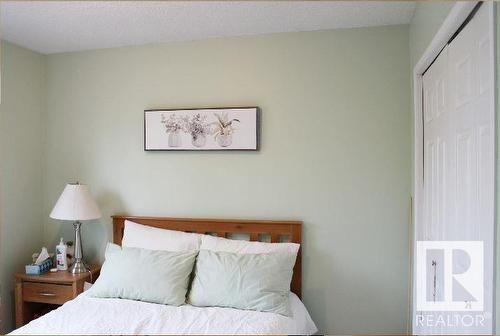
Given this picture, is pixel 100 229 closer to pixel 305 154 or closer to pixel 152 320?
pixel 152 320

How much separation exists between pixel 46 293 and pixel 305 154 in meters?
2.17

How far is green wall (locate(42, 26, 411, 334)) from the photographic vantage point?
7.91 feet

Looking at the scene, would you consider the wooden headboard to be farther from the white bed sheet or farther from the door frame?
the door frame

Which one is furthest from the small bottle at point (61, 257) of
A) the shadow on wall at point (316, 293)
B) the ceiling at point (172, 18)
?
the shadow on wall at point (316, 293)

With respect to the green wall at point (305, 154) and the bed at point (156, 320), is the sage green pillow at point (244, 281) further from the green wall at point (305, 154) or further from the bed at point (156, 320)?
the green wall at point (305, 154)

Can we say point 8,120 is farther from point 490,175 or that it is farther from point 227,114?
point 490,175

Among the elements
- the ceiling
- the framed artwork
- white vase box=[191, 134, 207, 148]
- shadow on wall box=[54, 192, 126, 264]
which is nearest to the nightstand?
shadow on wall box=[54, 192, 126, 264]

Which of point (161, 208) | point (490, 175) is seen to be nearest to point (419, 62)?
point (490, 175)

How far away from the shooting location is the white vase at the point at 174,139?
2.69 meters

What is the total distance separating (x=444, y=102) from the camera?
1.72 metres

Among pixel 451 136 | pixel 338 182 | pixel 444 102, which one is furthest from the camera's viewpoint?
pixel 338 182

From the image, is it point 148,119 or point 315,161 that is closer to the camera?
point 315,161

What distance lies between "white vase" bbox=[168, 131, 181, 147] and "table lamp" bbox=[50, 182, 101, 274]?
761mm

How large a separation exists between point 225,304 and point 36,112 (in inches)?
89.5
